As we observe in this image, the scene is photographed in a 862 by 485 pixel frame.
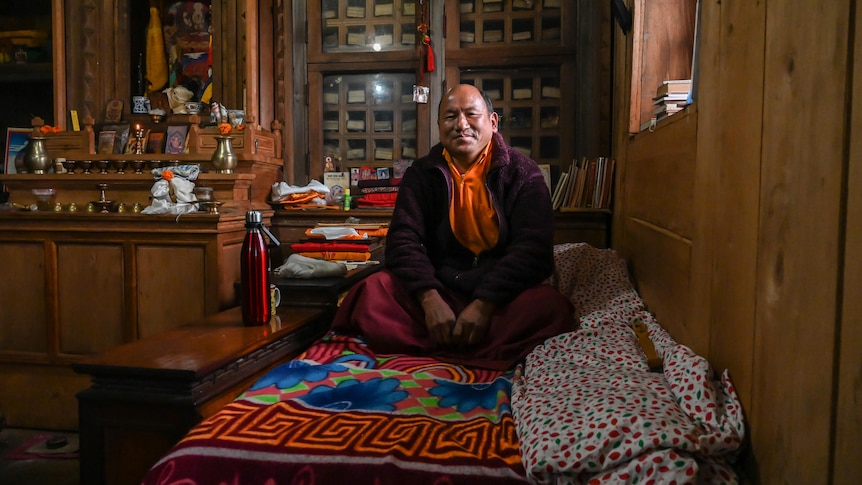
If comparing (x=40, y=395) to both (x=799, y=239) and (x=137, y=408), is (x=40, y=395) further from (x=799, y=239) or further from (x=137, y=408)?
(x=799, y=239)

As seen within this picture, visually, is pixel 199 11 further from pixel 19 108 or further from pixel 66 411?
pixel 66 411

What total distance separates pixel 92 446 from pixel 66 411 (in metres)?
2.01

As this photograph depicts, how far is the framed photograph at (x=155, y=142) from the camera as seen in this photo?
3.56 metres

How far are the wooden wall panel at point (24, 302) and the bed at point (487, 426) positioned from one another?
2136mm

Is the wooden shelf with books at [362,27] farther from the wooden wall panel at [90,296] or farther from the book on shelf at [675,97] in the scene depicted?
the book on shelf at [675,97]

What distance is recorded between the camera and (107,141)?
3.55 meters

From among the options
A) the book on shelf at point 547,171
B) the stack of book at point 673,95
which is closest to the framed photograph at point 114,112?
Result: the book on shelf at point 547,171

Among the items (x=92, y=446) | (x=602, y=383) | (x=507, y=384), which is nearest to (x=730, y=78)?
(x=602, y=383)

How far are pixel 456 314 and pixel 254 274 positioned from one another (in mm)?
657

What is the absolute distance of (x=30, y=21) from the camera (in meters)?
4.18

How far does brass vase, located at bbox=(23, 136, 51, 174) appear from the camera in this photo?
340 centimetres

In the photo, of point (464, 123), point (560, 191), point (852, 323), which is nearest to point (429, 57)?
point (560, 191)

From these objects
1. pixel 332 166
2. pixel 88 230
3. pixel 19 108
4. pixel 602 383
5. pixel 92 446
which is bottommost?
pixel 92 446

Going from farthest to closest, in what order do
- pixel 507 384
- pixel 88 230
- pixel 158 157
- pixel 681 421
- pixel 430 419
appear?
pixel 158 157
pixel 88 230
pixel 507 384
pixel 430 419
pixel 681 421
